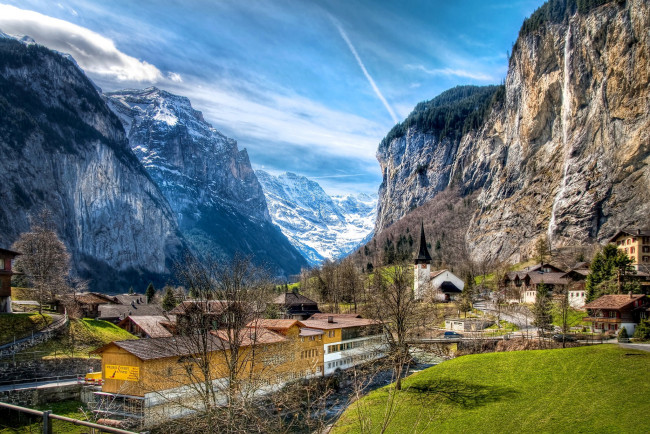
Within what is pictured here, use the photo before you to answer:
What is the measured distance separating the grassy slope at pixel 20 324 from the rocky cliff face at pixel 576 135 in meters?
108

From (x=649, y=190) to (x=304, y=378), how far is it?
289ft

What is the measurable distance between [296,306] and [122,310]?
29.5 metres

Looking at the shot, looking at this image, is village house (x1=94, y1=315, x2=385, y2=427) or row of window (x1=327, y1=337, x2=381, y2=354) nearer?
village house (x1=94, y1=315, x2=385, y2=427)

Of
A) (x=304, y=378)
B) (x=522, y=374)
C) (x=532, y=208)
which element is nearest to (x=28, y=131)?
(x=304, y=378)

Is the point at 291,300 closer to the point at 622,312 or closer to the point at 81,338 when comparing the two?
the point at 81,338

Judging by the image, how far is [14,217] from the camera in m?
140

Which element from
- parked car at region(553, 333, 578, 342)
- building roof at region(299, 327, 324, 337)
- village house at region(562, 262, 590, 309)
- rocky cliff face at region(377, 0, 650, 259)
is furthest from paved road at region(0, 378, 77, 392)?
rocky cliff face at region(377, 0, 650, 259)

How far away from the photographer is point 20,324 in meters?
48.2

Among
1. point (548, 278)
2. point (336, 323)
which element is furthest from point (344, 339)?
point (548, 278)

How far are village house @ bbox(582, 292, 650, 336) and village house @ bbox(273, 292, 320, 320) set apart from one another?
46.9 metres

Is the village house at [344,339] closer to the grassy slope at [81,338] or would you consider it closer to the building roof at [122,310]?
the grassy slope at [81,338]

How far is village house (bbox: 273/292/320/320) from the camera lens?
8350 cm

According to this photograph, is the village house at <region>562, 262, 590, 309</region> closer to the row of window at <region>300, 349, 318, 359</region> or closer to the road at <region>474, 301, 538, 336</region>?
the road at <region>474, 301, 538, 336</region>

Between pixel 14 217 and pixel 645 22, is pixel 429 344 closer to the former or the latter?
pixel 645 22
